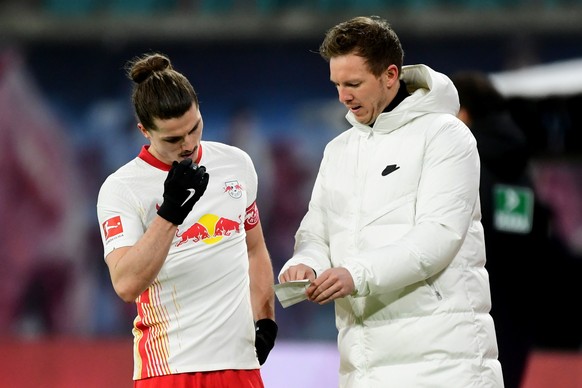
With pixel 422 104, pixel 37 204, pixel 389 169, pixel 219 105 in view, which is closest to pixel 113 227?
pixel 389 169

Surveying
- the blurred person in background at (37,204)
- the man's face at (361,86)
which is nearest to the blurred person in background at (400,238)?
the man's face at (361,86)

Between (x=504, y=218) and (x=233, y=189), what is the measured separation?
3.65ft

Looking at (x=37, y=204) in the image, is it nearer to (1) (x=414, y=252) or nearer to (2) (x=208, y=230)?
(2) (x=208, y=230)

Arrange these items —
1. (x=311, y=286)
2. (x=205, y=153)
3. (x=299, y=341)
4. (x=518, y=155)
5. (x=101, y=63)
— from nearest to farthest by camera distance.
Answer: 1. (x=311, y=286)
2. (x=205, y=153)
3. (x=518, y=155)
4. (x=299, y=341)
5. (x=101, y=63)

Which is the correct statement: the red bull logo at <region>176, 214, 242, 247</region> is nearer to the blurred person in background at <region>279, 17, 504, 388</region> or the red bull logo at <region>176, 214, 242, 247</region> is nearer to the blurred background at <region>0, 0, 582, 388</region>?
the blurred person in background at <region>279, 17, 504, 388</region>

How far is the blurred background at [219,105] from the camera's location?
4.94 metres

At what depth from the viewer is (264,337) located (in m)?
2.21

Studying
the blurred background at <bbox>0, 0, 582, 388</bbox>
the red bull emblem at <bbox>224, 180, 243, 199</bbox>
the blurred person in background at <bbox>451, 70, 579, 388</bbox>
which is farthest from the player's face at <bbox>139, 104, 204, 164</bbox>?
the blurred background at <bbox>0, 0, 582, 388</bbox>

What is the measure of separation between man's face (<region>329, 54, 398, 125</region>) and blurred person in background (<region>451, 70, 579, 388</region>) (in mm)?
940

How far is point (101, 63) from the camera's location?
5.12 meters

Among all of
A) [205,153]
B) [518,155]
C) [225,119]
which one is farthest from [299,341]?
[205,153]

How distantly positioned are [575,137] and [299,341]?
67.5 inches

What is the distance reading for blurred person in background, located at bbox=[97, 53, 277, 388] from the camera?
6.72 ft

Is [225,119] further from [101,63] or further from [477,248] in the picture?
[477,248]
